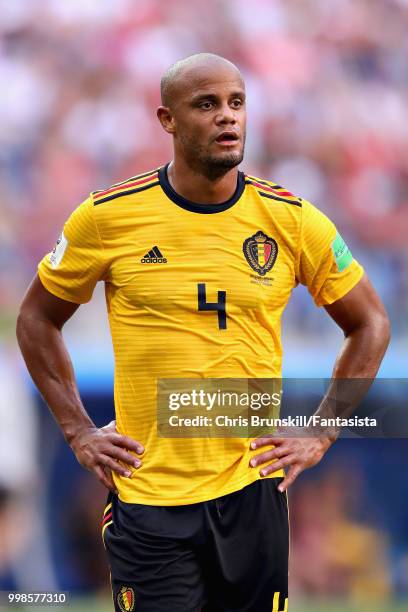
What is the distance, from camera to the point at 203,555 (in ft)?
10.6

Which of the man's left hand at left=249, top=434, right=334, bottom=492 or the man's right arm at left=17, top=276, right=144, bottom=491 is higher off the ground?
the man's right arm at left=17, top=276, right=144, bottom=491

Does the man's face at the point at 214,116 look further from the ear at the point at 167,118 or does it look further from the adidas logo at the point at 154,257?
the adidas logo at the point at 154,257

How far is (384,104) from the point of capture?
7016 millimetres

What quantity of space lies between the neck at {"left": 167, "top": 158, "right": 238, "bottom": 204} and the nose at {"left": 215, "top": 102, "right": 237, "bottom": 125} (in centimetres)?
17

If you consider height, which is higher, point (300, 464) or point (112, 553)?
point (300, 464)

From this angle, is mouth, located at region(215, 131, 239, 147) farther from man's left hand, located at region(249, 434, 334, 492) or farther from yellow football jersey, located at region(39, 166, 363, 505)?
man's left hand, located at region(249, 434, 334, 492)

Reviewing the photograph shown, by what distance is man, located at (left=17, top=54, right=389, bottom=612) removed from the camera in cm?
323

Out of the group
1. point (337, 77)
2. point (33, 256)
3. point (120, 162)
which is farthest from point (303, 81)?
point (33, 256)

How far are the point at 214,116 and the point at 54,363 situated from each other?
991 millimetres

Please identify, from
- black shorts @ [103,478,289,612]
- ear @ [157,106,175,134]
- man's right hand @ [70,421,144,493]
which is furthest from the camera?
ear @ [157,106,175,134]

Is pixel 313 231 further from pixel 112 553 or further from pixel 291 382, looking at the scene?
pixel 291 382

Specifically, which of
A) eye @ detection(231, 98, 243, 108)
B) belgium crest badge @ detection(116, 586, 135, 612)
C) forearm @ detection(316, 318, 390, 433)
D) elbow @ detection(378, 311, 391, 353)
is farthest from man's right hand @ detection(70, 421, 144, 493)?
eye @ detection(231, 98, 243, 108)

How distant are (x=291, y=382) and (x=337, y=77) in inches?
97.1

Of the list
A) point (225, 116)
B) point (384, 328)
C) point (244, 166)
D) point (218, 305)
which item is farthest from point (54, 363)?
point (244, 166)
